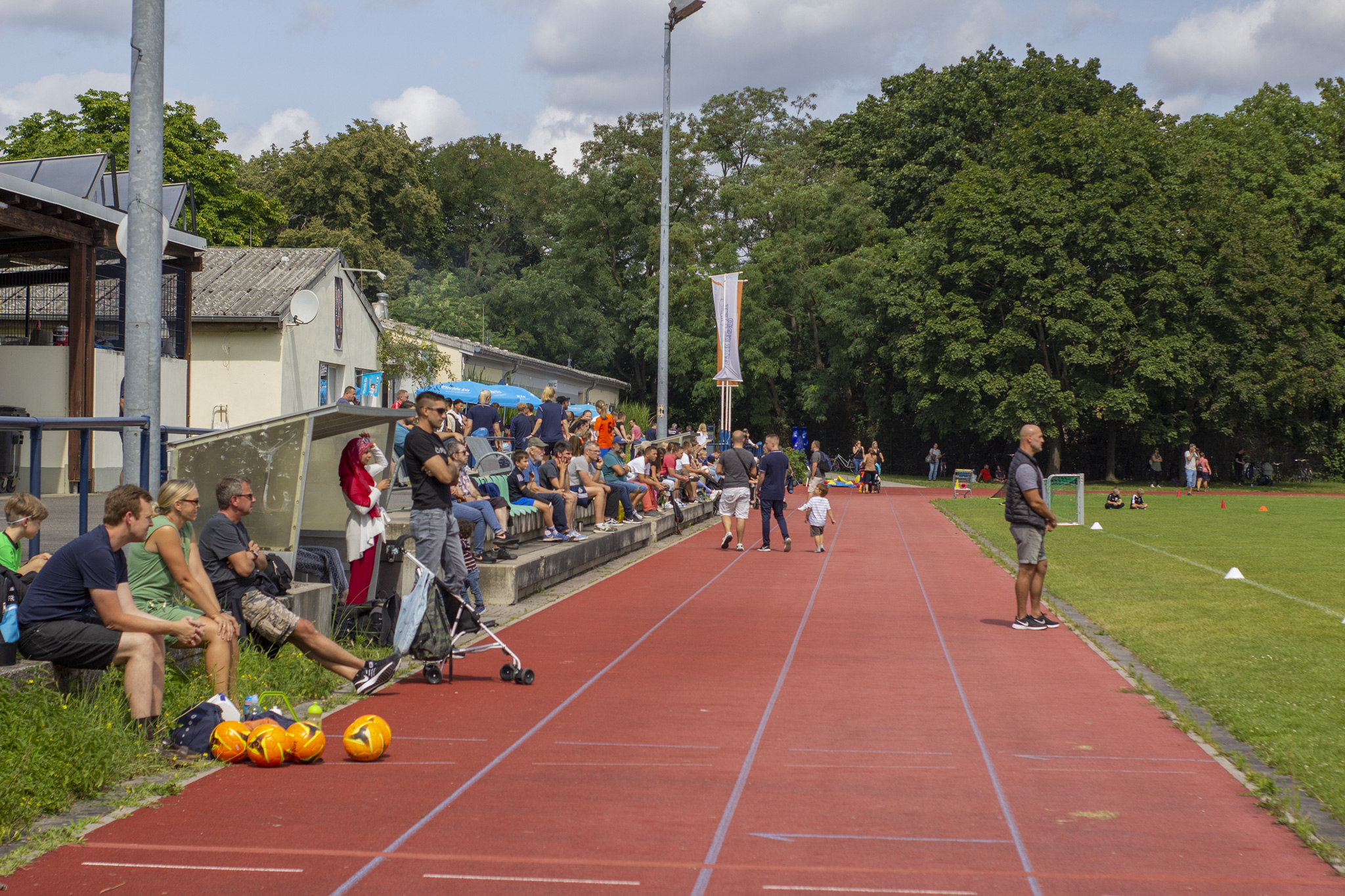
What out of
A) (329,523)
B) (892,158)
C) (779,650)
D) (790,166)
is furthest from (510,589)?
(790,166)

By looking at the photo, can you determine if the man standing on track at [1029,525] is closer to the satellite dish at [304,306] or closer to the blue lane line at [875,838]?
the blue lane line at [875,838]

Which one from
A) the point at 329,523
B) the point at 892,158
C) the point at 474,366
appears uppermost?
the point at 892,158

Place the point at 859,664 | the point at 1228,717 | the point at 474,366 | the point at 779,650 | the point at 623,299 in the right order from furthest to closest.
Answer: the point at 623,299
the point at 474,366
the point at 779,650
the point at 859,664
the point at 1228,717

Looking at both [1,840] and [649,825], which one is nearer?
[1,840]

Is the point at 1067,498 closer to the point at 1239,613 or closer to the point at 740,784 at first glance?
the point at 1239,613

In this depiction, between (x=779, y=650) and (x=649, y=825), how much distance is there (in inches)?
199

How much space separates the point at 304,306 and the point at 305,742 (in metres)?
20.9

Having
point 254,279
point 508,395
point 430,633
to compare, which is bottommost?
point 430,633

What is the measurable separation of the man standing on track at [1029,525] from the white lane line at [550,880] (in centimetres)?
767

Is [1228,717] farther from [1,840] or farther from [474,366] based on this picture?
[474,366]

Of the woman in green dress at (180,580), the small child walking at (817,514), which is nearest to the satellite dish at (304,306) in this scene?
the small child walking at (817,514)

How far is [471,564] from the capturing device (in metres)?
11.7

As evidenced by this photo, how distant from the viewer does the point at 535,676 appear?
29.5 feet


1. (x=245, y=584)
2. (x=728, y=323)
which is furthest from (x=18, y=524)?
(x=728, y=323)
